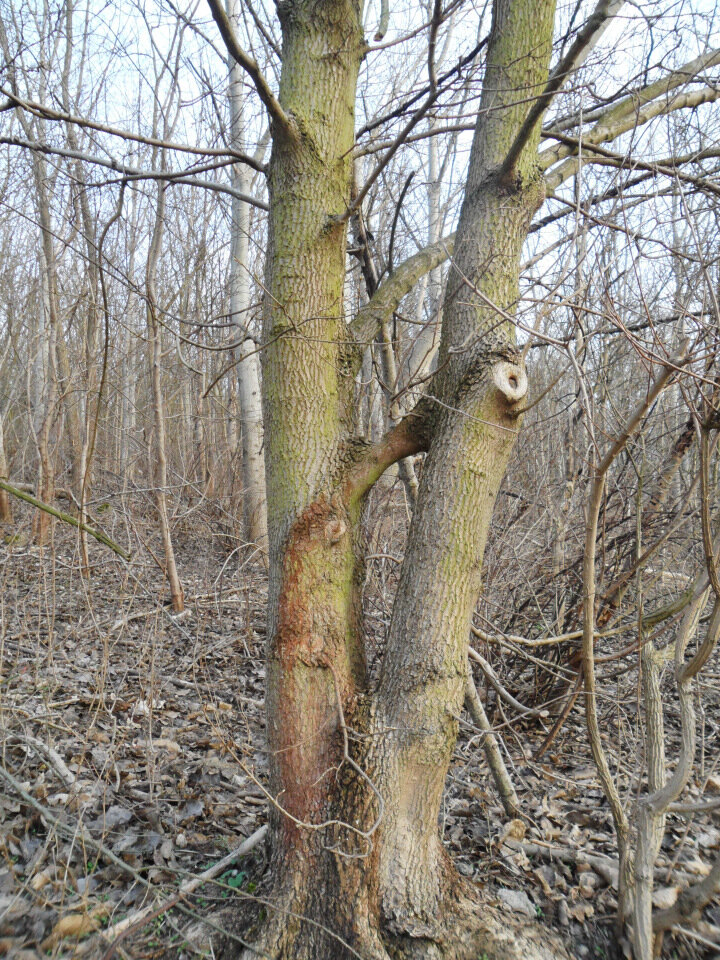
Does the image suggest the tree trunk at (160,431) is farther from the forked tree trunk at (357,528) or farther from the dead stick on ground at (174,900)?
the dead stick on ground at (174,900)

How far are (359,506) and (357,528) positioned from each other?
0.27 feet

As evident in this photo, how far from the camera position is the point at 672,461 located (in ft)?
11.4

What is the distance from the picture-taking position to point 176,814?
278 cm

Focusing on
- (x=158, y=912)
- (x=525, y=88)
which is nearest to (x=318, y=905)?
(x=158, y=912)

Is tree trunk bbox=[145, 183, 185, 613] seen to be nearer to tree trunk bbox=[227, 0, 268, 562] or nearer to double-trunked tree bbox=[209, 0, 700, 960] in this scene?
tree trunk bbox=[227, 0, 268, 562]

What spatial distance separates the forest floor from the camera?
2.16 meters

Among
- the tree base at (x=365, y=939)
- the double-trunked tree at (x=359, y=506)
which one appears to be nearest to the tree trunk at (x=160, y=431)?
the double-trunked tree at (x=359, y=506)

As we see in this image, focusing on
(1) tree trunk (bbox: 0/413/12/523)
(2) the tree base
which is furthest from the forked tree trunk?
(1) tree trunk (bbox: 0/413/12/523)

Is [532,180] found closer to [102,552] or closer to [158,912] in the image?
[158,912]

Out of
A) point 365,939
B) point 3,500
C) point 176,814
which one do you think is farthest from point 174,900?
point 3,500

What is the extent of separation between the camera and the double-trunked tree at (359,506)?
1.99 metres

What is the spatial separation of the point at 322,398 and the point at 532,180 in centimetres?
109

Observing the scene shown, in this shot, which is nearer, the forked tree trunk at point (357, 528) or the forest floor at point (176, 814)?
the forked tree trunk at point (357, 528)

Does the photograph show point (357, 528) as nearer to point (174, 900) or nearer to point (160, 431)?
point (174, 900)
